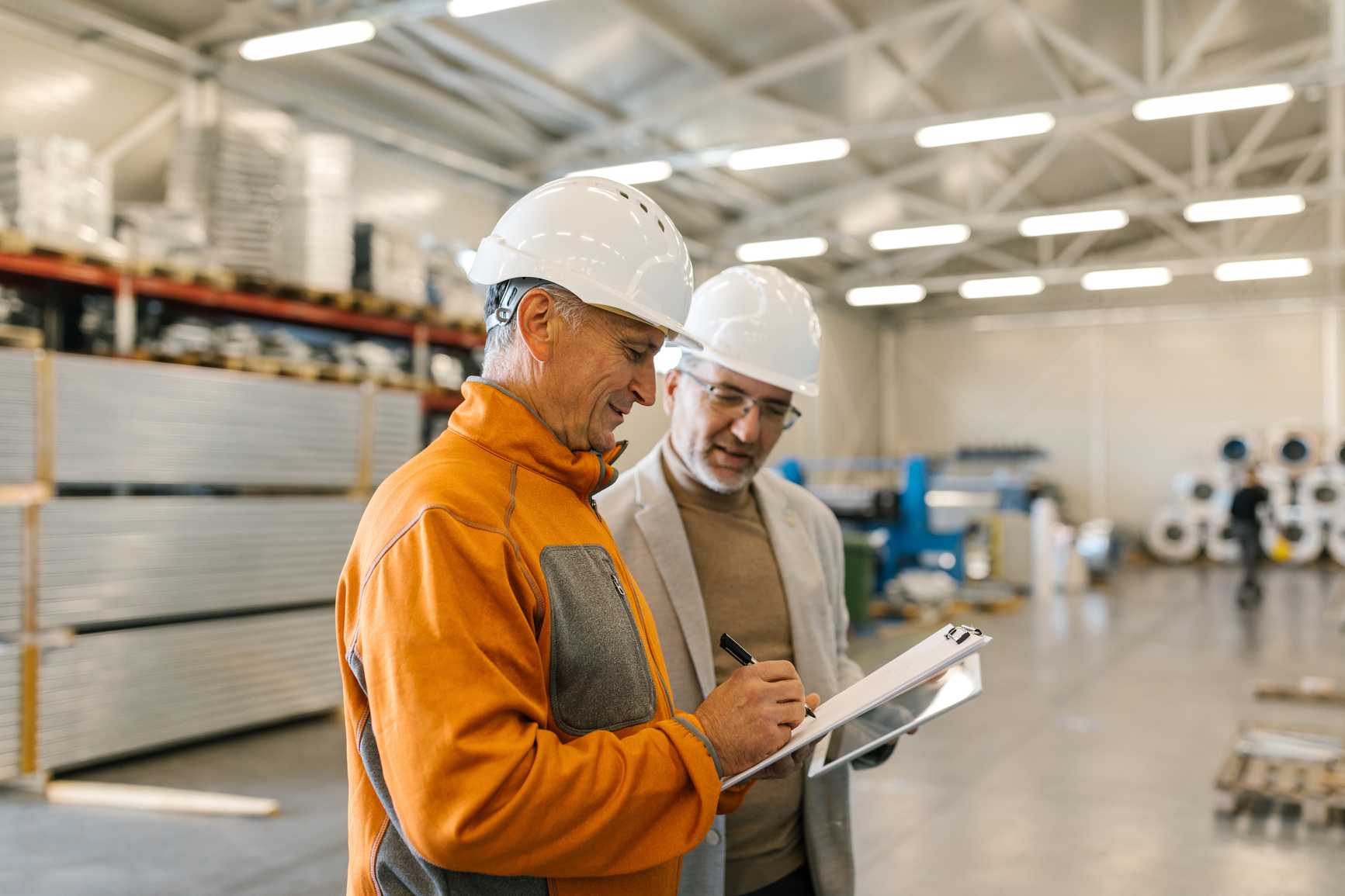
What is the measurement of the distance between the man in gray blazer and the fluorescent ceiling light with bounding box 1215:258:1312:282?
16.6m

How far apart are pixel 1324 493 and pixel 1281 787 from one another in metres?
15.7

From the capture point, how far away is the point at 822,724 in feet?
4.90

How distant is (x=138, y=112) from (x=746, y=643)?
26.3 feet

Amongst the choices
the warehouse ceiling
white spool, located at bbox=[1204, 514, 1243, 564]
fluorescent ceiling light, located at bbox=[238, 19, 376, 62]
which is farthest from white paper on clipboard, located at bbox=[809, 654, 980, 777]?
white spool, located at bbox=[1204, 514, 1243, 564]

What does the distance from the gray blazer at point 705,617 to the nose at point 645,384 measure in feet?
2.23

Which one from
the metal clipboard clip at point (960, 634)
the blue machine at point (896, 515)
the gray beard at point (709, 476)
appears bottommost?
the blue machine at point (896, 515)

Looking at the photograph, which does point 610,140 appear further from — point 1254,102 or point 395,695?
point 395,695

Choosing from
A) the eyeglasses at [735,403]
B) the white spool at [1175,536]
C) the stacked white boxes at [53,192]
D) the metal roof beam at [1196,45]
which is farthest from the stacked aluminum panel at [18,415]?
the white spool at [1175,536]

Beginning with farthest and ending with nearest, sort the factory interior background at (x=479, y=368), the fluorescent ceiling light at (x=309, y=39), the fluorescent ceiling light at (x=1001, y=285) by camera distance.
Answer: the fluorescent ceiling light at (x=1001, y=285) → the fluorescent ceiling light at (x=309, y=39) → the factory interior background at (x=479, y=368)

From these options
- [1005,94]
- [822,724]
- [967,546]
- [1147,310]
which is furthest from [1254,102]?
[1147,310]

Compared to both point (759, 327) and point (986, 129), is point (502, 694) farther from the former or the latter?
point (986, 129)

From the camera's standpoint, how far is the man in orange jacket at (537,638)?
45.8 inches

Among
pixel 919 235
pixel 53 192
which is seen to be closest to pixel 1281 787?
pixel 53 192

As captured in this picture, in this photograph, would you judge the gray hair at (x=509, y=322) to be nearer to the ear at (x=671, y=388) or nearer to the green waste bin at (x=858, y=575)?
the ear at (x=671, y=388)
